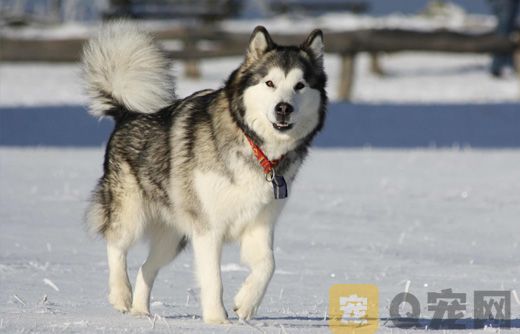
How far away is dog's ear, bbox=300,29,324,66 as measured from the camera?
214 inches

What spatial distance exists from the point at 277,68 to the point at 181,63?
721 inches

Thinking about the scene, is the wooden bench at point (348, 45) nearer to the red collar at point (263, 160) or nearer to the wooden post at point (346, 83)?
the wooden post at point (346, 83)

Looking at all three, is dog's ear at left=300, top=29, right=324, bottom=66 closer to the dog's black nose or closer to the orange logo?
the dog's black nose

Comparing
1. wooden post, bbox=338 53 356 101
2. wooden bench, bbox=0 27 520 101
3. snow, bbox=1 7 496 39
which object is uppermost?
wooden bench, bbox=0 27 520 101

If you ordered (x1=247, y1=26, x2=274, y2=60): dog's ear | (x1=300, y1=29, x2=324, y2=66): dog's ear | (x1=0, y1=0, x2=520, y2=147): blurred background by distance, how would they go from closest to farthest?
(x1=247, y1=26, x2=274, y2=60): dog's ear, (x1=300, y1=29, x2=324, y2=66): dog's ear, (x1=0, y1=0, x2=520, y2=147): blurred background

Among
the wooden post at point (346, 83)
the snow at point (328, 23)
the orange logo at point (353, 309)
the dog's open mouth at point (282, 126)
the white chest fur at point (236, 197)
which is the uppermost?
the dog's open mouth at point (282, 126)

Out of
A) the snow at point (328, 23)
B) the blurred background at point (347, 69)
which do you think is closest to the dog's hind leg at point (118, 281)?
the blurred background at point (347, 69)

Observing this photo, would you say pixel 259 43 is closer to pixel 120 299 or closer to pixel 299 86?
pixel 299 86

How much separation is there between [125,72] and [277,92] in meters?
1.24

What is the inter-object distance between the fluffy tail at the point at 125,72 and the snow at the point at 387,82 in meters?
11.6

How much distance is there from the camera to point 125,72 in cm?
599

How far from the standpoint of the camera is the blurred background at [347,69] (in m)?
15.6

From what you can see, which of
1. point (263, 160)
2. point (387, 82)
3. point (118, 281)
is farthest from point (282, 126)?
point (387, 82)

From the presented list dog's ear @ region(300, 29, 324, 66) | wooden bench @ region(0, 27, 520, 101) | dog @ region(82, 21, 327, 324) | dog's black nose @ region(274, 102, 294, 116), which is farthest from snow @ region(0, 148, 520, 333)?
wooden bench @ region(0, 27, 520, 101)
